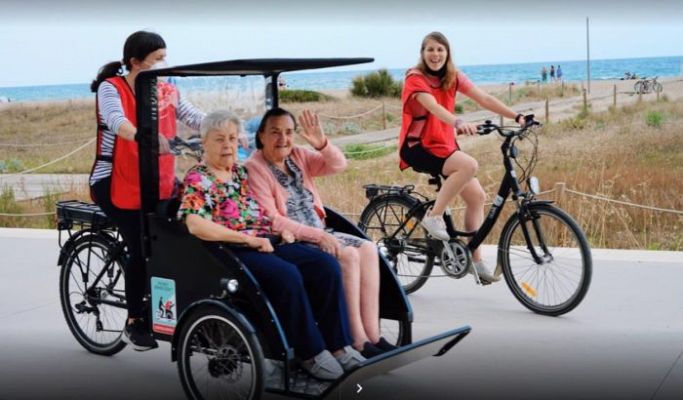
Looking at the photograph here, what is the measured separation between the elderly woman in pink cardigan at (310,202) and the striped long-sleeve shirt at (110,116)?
0.26 metres

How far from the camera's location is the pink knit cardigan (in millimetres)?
3848

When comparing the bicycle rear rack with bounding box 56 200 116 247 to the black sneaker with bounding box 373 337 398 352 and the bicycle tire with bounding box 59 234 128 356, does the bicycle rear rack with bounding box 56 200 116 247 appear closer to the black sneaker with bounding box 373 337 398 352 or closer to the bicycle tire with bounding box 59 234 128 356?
the bicycle tire with bounding box 59 234 128 356

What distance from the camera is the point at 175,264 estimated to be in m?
3.84

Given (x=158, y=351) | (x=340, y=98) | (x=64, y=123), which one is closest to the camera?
(x=158, y=351)

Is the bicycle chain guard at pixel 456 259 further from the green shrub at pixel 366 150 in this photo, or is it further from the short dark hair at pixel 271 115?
the green shrub at pixel 366 150

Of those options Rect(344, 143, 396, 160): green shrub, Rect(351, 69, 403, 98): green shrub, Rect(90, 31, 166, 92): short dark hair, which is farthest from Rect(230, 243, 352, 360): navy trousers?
Rect(351, 69, 403, 98): green shrub

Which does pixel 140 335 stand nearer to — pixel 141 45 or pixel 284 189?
pixel 284 189

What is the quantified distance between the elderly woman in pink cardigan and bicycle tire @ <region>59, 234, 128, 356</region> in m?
0.89

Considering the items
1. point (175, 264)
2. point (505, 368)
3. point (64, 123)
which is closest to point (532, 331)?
point (505, 368)

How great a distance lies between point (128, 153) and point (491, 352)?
5.47 feet

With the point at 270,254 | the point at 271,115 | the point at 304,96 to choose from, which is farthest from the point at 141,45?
the point at 304,96

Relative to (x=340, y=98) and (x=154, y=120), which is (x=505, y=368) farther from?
(x=340, y=98)

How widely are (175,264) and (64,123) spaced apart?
3141 centimetres

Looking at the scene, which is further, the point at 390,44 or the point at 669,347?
the point at 390,44
